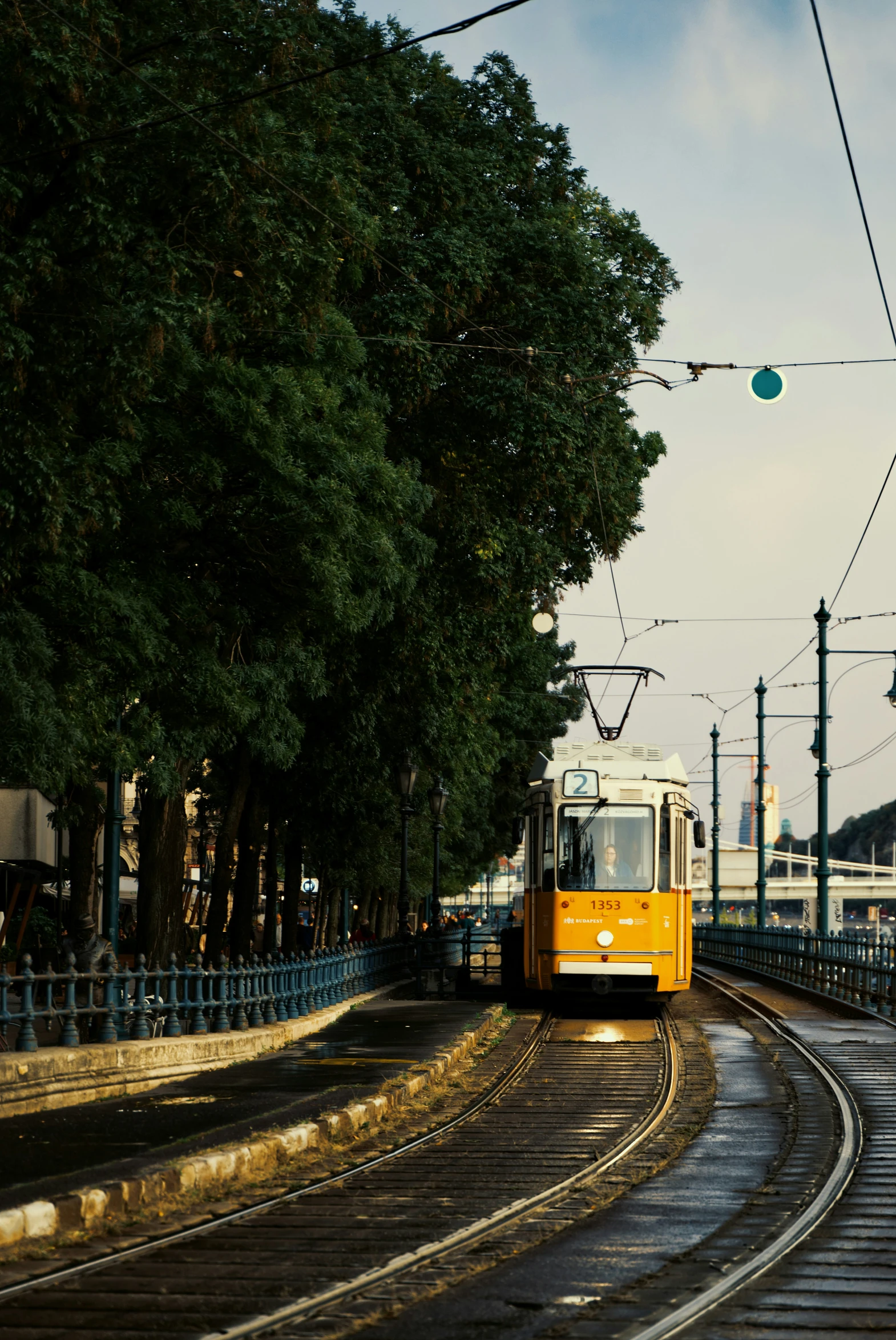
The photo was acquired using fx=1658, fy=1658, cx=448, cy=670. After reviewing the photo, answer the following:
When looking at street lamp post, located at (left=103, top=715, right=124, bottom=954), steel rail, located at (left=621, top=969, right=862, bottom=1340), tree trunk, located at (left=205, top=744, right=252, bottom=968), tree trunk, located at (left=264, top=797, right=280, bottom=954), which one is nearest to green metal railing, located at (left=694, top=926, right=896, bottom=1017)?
steel rail, located at (left=621, top=969, right=862, bottom=1340)

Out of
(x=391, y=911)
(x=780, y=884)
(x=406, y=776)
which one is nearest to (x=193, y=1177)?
(x=406, y=776)

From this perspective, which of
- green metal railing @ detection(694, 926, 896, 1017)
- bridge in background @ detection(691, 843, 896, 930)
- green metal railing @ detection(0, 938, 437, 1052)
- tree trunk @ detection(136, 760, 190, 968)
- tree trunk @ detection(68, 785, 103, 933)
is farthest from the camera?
bridge in background @ detection(691, 843, 896, 930)

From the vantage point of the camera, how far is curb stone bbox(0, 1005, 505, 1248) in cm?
759

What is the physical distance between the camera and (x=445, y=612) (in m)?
23.7

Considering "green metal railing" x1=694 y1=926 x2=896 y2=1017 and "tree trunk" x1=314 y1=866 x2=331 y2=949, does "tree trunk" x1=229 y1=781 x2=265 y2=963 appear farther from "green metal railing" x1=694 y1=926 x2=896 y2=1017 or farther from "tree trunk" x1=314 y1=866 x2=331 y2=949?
"green metal railing" x1=694 y1=926 x2=896 y2=1017

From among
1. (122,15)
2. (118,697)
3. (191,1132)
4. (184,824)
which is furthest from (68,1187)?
(184,824)

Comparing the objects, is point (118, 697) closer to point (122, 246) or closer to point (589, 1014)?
point (122, 246)

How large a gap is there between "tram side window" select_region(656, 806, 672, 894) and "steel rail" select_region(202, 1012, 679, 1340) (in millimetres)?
9859

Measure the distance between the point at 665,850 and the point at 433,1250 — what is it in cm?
1520

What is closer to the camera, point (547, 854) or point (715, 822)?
point (547, 854)

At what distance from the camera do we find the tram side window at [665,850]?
22.4m

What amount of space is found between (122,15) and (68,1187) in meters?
9.74

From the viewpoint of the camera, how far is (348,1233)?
321 inches

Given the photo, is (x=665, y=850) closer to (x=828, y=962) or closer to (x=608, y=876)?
(x=608, y=876)
